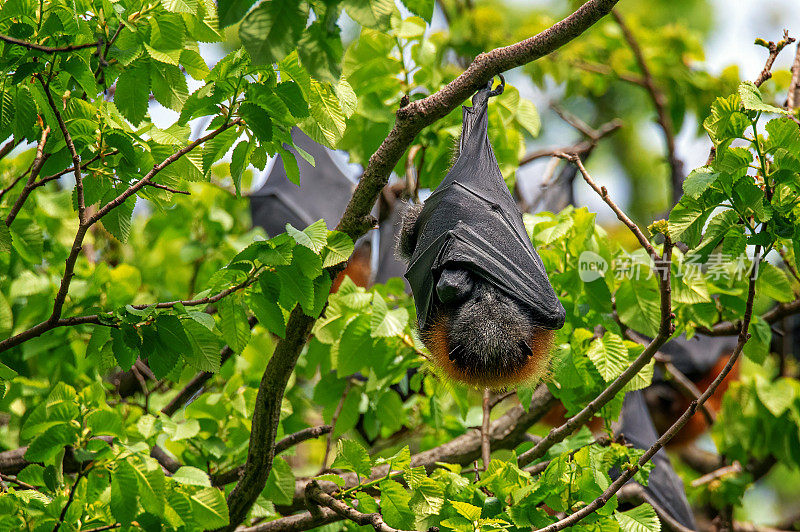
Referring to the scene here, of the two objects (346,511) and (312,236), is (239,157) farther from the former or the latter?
(346,511)

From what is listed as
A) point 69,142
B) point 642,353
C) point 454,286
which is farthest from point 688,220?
point 69,142

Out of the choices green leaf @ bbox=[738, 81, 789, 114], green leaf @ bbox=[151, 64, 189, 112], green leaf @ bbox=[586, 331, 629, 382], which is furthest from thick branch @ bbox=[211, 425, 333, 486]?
green leaf @ bbox=[738, 81, 789, 114]

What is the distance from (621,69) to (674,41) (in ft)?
1.95

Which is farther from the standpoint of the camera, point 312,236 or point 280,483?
point 280,483

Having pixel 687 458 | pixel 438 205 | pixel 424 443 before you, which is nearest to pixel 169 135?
pixel 438 205

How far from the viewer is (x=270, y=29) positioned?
77.7 inches

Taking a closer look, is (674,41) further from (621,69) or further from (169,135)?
(169,135)

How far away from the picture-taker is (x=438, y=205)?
12.4ft

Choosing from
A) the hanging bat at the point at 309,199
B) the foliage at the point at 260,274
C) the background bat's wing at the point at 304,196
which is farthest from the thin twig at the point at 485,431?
the background bat's wing at the point at 304,196

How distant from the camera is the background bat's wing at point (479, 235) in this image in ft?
11.4

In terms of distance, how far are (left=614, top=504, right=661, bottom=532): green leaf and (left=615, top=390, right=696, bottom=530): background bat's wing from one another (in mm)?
1583

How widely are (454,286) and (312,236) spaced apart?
715mm

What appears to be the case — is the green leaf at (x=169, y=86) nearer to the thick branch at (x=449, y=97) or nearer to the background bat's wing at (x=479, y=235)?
the thick branch at (x=449, y=97)

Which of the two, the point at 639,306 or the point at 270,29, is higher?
the point at 270,29
